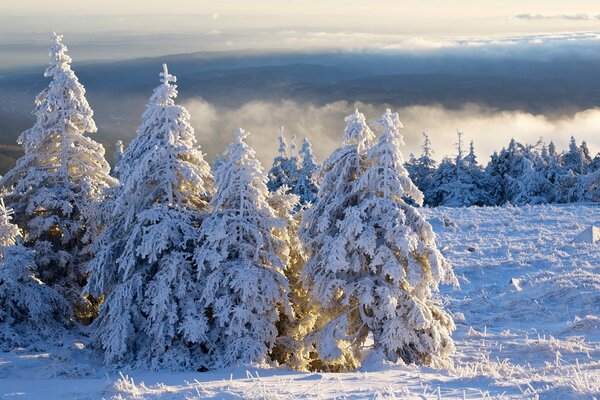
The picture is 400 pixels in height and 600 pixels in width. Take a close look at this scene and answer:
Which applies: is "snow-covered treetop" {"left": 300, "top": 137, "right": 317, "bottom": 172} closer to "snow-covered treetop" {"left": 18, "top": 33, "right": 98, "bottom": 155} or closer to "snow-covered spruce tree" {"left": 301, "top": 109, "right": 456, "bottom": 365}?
"snow-covered treetop" {"left": 18, "top": 33, "right": 98, "bottom": 155}

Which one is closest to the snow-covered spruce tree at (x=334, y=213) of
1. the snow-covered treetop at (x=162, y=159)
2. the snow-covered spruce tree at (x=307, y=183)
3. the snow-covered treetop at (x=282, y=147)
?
the snow-covered treetop at (x=162, y=159)

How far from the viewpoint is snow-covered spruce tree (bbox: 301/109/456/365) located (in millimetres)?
15773

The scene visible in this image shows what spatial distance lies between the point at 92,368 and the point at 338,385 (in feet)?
27.7

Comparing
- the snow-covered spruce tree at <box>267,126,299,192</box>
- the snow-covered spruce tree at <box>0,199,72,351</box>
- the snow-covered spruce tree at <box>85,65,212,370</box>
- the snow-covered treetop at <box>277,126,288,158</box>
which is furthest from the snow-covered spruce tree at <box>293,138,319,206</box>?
the snow-covered spruce tree at <box>85,65,212,370</box>

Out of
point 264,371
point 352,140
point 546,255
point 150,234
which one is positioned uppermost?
point 352,140

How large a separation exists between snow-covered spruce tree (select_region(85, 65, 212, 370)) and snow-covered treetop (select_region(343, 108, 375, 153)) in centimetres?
496

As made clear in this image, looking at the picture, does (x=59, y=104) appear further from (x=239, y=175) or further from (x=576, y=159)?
(x=576, y=159)

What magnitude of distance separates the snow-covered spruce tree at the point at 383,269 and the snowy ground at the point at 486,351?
52.1 inches

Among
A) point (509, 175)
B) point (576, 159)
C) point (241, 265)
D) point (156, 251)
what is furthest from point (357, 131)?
point (576, 159)

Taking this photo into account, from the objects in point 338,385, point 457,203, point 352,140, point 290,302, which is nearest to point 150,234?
point 290,302

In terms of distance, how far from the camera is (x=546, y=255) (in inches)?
1225

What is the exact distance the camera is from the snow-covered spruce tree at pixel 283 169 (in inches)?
2726

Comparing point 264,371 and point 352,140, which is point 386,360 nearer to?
point 264,371

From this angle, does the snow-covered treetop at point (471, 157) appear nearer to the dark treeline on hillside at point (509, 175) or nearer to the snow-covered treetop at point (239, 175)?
the dark treeline on hillside at point (509, 175)
